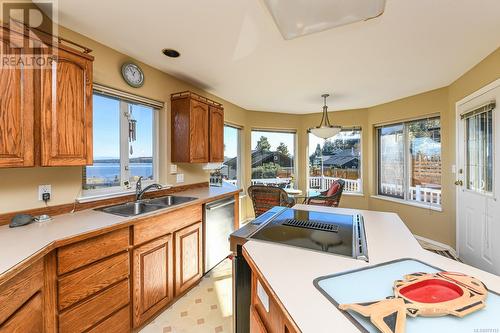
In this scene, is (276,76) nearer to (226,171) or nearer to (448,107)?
(226,171)

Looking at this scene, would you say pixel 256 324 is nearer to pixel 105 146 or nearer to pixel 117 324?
pixel 117 324

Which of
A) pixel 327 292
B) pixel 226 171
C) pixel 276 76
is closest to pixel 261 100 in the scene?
pixel 276 76

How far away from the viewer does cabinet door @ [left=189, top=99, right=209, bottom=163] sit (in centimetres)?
274

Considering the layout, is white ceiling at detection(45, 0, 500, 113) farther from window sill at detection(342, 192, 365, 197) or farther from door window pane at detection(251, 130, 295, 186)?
window sill at detection(342, 192, 365, 197)

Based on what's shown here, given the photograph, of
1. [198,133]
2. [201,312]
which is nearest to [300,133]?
[198,133]

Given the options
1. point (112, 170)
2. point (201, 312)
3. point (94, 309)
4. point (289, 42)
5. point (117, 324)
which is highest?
point (289, 42)

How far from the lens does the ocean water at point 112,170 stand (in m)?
2.10

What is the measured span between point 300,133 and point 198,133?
2.87 metres

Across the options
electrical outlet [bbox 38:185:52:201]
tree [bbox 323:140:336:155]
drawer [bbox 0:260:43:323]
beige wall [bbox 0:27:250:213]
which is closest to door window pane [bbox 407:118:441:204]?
tree [bbox 323:140:336:155]

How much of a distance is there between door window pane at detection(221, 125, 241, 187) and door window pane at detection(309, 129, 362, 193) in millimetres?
1695

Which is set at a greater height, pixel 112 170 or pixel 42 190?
pixel 112 170

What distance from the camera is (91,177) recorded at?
207cm

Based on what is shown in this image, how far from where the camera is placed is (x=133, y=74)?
7.68 feet

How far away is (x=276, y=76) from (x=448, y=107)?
2556 mm
